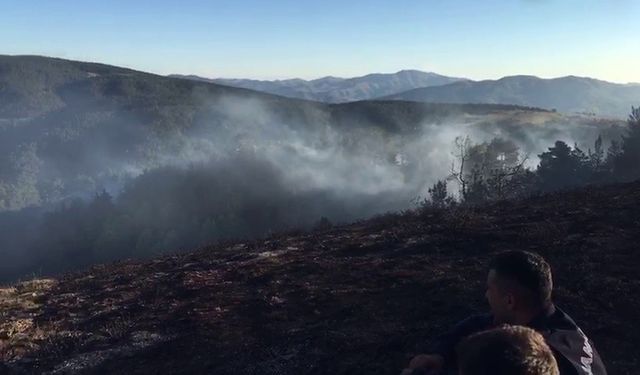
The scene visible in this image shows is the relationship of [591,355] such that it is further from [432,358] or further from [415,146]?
[415,146]

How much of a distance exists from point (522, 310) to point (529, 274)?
265 millimetres

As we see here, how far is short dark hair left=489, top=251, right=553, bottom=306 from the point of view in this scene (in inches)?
146

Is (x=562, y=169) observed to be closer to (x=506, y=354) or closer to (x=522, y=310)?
(x=522, y=310)

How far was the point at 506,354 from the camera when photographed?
7.72 feet

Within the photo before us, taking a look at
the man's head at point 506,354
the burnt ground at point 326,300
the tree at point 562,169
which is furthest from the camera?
the tree at point 562,169

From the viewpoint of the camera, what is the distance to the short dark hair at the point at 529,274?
12.2 ft

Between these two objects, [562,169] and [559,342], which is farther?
[562,169]

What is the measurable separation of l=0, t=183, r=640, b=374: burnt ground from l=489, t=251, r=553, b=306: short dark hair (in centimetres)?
499

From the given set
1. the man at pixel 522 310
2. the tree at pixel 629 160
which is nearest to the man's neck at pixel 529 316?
the man at pixel 522 310

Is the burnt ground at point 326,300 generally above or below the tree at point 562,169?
above

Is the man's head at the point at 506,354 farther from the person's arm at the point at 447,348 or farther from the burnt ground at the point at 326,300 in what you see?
the burnt ground at the point at 326,300

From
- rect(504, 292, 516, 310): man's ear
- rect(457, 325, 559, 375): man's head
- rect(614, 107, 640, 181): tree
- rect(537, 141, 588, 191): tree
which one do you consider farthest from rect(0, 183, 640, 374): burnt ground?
rect(537, 141, 588, 191): tree

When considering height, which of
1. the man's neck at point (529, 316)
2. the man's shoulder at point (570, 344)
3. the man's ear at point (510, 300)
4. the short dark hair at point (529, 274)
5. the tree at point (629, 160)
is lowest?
the tree at point (629, 160)

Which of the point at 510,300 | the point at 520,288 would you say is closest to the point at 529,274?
the point at 520,288
